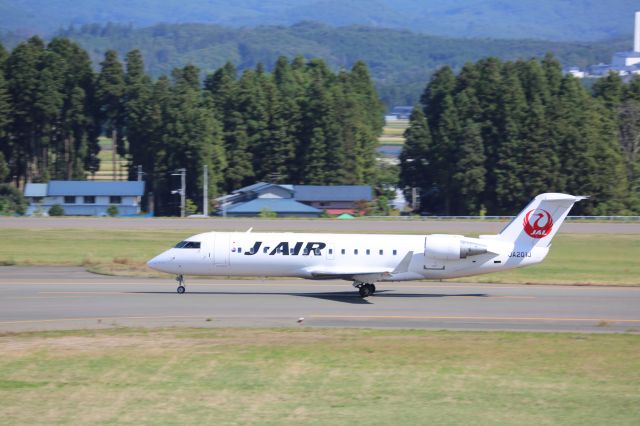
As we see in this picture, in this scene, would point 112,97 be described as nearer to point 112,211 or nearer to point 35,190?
point 35,190

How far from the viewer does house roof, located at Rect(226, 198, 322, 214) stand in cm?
9800

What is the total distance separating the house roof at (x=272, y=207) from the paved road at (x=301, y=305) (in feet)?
184

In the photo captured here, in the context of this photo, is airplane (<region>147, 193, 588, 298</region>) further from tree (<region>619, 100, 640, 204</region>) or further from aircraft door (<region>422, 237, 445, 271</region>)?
tree (<region>619, 100, 640, 204</region>)

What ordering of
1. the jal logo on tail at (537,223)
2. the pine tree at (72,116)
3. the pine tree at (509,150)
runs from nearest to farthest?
the jal logo on tail at (537,223) < the pine tree at (509,150) < the pine tree at (72,116)

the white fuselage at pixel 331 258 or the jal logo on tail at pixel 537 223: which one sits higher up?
the jal logo on tail at pixel 537 223

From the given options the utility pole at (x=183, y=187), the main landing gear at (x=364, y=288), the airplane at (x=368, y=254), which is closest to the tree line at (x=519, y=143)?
the utility pole at (x=183, y=187)

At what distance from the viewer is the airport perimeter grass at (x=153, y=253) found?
145 feet

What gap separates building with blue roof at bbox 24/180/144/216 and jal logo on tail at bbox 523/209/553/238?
72.5 m

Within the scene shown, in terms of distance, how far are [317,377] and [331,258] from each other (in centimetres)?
1335

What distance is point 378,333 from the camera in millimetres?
28328

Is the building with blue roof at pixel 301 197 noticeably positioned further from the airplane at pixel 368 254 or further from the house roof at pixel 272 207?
the airplane at pixel 368 254

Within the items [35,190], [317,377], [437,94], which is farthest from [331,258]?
[437,94]

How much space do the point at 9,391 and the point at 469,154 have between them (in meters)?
80.8

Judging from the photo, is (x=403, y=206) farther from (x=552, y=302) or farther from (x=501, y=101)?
(x=552, y=302)
